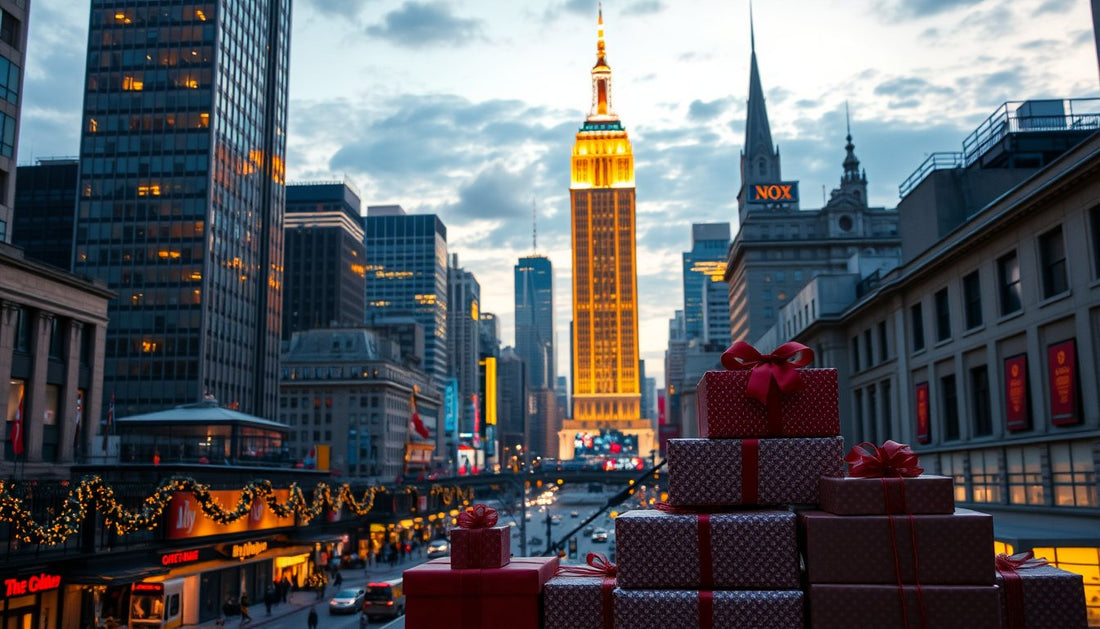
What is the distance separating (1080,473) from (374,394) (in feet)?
369

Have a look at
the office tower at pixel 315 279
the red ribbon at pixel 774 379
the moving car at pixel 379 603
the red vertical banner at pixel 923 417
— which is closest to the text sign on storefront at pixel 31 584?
the moving car at pixel 379 603

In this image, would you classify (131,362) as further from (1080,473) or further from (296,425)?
(1080,473)

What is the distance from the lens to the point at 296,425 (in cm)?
13125

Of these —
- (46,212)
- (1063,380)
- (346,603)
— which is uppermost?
(46,212)

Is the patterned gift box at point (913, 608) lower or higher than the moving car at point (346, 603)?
higher

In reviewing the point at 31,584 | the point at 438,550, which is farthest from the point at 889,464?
the point at 438,550

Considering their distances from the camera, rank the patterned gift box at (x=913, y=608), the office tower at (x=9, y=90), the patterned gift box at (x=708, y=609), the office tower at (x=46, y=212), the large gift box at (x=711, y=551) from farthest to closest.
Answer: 1. the office tower at (x=46, y=212)
2. the office tower at (x=9, y=90)
3. the large gift box at (x=711, y=551)
4. the patterned gift box at (x=708, y=609)
5. the patterned gift box at (x=913, y=608)

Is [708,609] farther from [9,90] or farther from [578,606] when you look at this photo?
[9,90]

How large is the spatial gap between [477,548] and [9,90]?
1883 inches

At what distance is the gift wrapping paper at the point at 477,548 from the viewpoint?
6707 millimetres

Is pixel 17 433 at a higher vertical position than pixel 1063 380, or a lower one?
lower

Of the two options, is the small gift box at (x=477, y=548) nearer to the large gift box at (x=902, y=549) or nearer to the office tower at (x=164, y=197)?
the large gift box at (x=902, y=549)

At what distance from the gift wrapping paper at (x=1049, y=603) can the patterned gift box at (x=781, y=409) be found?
1.62 metres

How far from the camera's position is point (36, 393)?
139 feet
